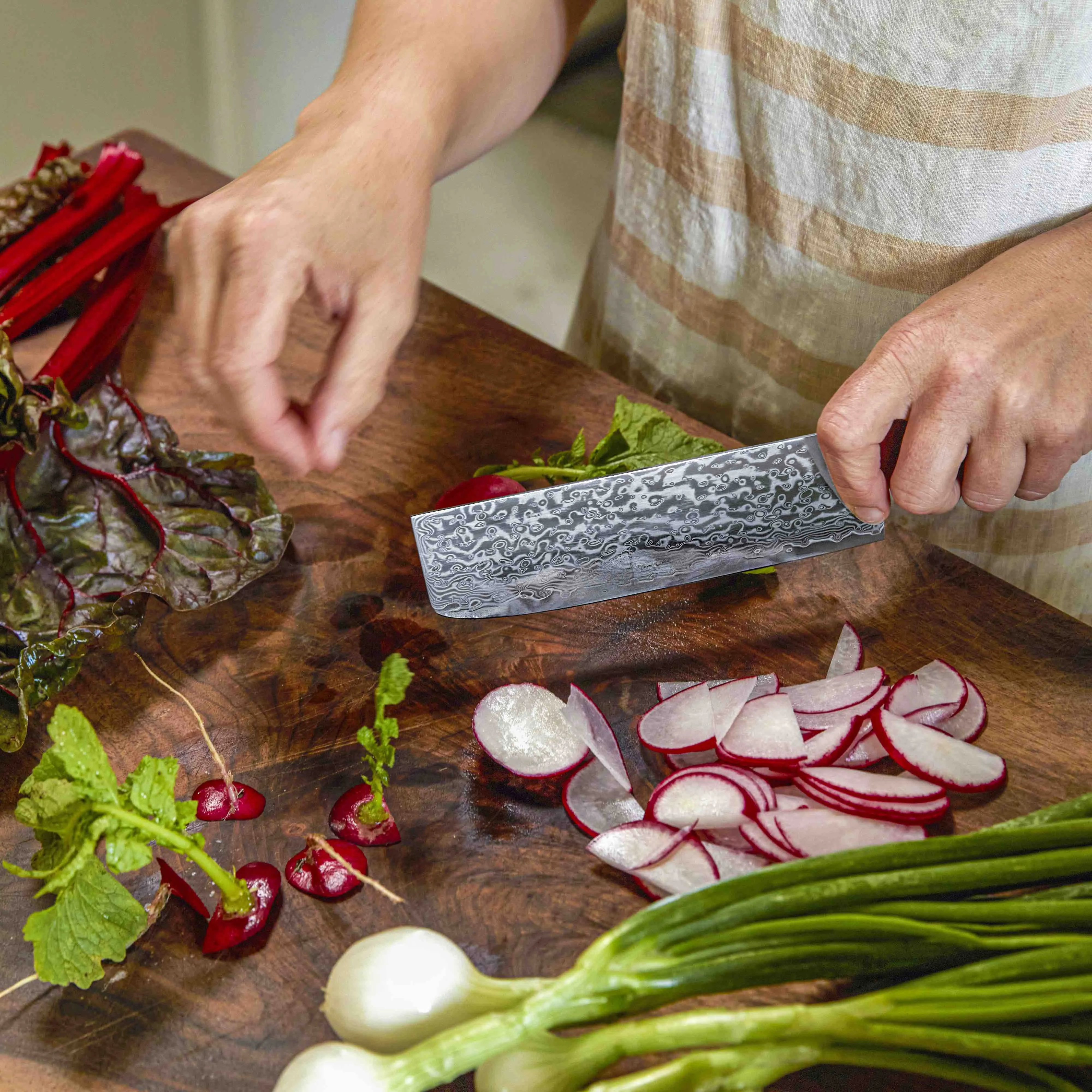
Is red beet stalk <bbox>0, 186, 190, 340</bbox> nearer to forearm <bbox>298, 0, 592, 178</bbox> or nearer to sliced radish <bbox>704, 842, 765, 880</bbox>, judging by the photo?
forearm <bbox>298, 0, 592, 178</bbox>

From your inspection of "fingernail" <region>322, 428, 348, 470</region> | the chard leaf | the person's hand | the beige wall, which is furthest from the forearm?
the beige wall

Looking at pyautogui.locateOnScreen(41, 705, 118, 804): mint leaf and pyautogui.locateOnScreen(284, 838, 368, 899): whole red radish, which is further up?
pyautogui.locateOnScreen(41, 705, 118, 804): mint leaf

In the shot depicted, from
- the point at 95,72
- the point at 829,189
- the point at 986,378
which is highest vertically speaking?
the point at 829,189

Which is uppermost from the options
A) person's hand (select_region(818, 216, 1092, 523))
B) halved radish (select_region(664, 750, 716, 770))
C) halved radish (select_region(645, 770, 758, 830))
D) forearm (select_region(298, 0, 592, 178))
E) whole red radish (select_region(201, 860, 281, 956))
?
forearm (select_region(298, 0, 592, 178))

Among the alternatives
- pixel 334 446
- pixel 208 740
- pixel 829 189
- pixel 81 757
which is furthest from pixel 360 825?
pixel 829 189

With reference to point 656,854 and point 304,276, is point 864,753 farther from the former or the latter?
point 304,276

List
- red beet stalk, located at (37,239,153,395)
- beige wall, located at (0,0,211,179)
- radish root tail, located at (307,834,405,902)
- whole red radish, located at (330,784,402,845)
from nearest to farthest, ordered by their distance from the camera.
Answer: radish root tail, located at (307,834,405,902) → whole red radish, located at (330,784,402,845) → red beet stalk, located at (37,239,153,395) → beige wall, located at (0,0,211,179)

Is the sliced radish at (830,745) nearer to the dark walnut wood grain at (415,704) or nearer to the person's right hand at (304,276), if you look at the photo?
the dark walnut wood grain at (415,704)

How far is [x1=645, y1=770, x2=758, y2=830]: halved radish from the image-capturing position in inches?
36.6

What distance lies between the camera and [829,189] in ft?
3.79

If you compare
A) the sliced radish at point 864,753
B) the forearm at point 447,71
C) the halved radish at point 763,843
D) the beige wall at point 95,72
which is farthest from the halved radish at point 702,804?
the beige wall at point 95,72

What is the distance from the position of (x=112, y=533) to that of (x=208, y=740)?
382 mm

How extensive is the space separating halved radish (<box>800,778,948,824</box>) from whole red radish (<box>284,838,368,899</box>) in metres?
0.46

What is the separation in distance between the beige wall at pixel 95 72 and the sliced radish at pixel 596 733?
3387 mm
